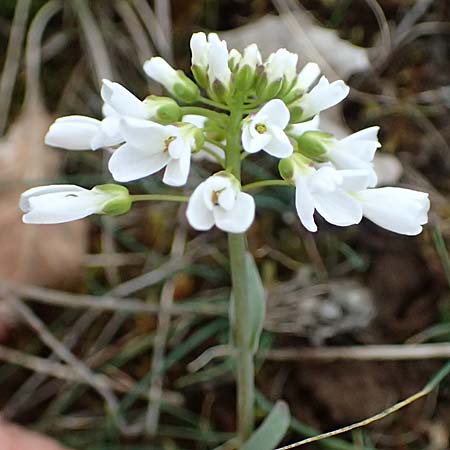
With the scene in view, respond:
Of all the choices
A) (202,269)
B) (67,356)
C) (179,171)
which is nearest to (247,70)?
(179,171)

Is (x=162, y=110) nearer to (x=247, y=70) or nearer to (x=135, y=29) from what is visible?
(x=247, y=70)

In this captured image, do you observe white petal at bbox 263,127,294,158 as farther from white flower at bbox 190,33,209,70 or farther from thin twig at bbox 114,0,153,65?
thin twig at bbox 114,0,153,65

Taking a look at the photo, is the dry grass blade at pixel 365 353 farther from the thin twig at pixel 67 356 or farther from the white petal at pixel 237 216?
the white petal at pixel 237 216

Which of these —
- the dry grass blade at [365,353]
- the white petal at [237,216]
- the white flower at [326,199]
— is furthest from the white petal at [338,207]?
the dry grass blade at [365,353]

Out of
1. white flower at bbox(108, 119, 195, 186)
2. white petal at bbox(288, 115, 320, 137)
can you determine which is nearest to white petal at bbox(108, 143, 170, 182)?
white flower at bbox(108, 119, 195, 186)

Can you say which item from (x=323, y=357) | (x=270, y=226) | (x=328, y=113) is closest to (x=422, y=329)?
(x=323, y=357)

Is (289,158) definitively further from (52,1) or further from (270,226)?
(52,1)
